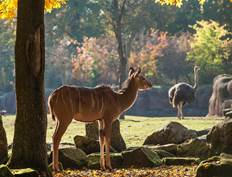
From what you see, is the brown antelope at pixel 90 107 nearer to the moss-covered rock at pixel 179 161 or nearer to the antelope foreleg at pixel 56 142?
the antelope foreleg at pixel 56 142

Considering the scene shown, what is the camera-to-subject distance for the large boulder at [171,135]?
54.1 ft

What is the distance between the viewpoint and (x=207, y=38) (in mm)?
47938

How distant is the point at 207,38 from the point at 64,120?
1457 inches

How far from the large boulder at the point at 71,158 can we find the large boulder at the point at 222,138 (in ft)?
9.51

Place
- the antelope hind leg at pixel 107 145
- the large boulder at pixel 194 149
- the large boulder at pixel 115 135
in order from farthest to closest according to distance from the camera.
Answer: the large boulder at pixel 115 135
the large boulder at pixel 194 149
the antelope hind leg at pixel 107 145

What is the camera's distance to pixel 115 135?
15.2m

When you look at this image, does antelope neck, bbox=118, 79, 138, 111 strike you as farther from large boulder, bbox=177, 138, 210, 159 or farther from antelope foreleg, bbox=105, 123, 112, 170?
large boulder, bbox=177, 138, 210, 159

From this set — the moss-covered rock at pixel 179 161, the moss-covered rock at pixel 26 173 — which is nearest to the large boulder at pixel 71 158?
the moss-covered rock at pixel 179 161

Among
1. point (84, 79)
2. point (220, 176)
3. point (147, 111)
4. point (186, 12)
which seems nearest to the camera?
point (220, 176)

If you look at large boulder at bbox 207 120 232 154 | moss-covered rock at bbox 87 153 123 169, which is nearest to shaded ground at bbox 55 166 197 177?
moss-covered rock at bbox 87 153 123 169

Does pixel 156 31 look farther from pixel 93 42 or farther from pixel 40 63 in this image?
pixel 40 63

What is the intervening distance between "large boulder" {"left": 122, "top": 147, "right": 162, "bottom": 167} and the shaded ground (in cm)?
44

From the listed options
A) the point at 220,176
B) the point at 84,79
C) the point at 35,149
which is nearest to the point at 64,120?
the point at 35,149

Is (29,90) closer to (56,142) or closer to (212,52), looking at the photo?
(56,142)
